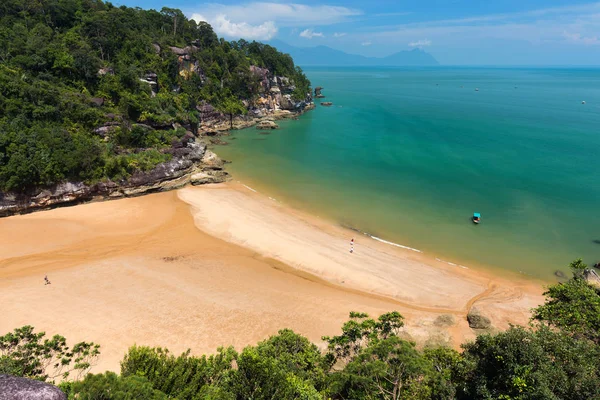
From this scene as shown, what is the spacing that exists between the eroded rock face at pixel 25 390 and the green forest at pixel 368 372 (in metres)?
0.76

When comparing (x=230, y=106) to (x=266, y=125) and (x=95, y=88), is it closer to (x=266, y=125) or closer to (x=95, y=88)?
(x=266, y=125)

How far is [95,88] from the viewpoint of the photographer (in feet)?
138

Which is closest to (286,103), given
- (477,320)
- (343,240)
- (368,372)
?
(343,240)

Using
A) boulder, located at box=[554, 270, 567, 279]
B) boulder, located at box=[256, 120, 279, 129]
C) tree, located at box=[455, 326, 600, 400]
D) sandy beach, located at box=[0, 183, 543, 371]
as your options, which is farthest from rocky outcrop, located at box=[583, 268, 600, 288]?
boulder, located at box=[256, 120, 279, 129]

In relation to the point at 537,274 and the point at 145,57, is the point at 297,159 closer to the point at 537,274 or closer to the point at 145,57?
the point at 145,57

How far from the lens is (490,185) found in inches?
1558

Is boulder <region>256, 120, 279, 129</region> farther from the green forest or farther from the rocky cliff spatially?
the green forest

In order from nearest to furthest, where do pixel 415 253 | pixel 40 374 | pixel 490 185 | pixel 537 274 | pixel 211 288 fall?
1. pixel 40 374
2. pixel 211 288
3. pixel 537 274
4. pixel 415 253
5. pixel 490 185

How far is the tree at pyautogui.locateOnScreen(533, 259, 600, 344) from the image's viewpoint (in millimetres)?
12650

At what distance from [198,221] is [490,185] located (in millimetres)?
35448

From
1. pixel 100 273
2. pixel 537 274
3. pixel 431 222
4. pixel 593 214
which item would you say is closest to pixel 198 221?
pixel 100 273

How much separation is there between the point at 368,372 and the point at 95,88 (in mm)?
48207

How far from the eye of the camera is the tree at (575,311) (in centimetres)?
1265

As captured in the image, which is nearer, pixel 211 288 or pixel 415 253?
pixel 211 288
